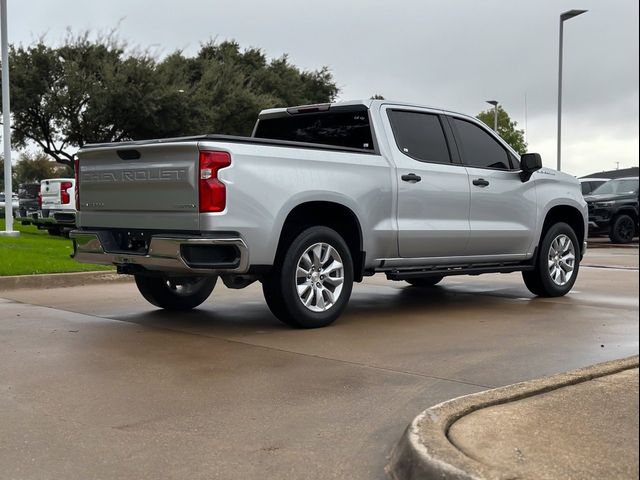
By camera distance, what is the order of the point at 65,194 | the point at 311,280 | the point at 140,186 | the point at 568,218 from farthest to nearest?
the point at 65,194
the point at 568,218
the point at 311,280
the point at 140,186

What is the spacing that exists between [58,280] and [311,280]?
205 inches

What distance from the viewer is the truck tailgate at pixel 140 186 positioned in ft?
21.3

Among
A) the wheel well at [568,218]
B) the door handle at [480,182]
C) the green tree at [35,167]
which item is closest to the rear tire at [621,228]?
the wheel well at [568,218]

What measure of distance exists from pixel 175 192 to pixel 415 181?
2.50 metres

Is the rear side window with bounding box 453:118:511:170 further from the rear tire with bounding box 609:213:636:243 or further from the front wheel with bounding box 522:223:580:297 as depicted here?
the rear tire with bounding box 609:213:636:243

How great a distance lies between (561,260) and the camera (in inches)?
376

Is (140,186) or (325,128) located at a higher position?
(325,128)

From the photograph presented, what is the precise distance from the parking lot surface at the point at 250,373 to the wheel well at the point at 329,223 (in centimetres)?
71

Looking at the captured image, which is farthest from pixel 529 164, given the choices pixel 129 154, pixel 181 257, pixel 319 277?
pixel 129 154

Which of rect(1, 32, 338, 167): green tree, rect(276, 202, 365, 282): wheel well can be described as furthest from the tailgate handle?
rect(1, 32, 338, 167): green tree

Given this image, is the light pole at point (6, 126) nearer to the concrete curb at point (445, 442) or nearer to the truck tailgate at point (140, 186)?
the truck tailgate at point (140, 186)

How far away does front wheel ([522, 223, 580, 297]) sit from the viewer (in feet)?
30.5

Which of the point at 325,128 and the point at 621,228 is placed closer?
the point at 325,128

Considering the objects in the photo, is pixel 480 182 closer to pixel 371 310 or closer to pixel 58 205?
pixel 371 310
